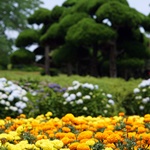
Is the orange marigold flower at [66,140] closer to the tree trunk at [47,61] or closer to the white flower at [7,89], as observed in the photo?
the white flower at [7,89]

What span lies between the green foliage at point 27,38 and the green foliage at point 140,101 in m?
13.4

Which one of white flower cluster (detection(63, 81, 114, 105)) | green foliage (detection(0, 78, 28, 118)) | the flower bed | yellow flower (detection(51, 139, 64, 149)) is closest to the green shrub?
white flower cluster (detection(63, 81, 114, 105))

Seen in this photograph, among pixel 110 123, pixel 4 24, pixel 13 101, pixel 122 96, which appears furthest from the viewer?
pixel 4 24

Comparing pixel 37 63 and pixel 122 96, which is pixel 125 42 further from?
pixel 122 96

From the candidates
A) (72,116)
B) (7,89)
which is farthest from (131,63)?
(72,116)

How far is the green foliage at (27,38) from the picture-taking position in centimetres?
2306

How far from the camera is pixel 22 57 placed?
73.4ft

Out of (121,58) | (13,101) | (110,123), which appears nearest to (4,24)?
(121,58)

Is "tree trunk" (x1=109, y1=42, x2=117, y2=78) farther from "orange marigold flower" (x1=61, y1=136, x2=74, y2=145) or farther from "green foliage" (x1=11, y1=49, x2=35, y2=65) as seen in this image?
"orange marigold flower" (x1=61, y1=136, x2=74, y2=145)

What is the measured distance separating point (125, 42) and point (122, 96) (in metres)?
8.99

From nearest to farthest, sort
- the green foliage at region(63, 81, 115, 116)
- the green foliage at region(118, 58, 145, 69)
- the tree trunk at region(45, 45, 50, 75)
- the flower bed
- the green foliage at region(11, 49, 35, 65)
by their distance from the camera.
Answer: the flower bed < the green foliage at region(63, 81, 115, 116) < the green foliage at region(118, 58, 145, 69) < the green foliage at region(11, 49, 35, 65) < the tree trunk at region(45, 45, 50, 75)

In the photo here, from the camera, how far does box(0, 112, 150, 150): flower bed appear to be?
2764mm

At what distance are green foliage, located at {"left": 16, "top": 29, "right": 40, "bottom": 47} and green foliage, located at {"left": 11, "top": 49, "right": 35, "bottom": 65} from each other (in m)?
0.50

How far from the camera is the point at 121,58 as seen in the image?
19891 millimetres
